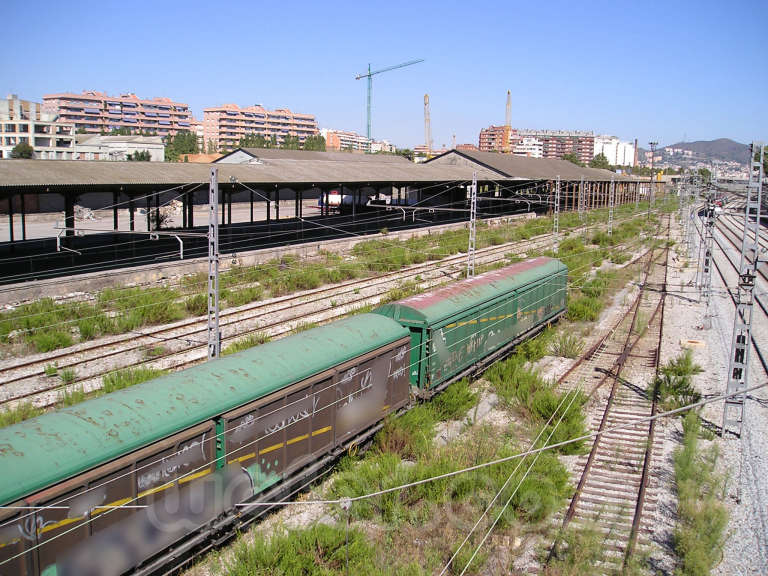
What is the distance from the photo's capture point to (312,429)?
11.2 m

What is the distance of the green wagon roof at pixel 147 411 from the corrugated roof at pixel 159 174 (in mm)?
12716

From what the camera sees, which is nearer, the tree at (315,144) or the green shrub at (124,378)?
the green shrub at (124,378)

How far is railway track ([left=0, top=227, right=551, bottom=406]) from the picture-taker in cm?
1684

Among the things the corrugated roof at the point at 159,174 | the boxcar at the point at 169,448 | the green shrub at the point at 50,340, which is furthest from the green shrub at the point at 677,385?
the green shrub at the point at 50,340

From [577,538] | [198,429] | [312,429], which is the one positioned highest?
[198,429]

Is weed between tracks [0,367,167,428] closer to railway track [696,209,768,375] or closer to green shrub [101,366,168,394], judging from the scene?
green shrub [101,366,168,394]

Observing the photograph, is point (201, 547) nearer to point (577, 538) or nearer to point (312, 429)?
point (312, 429)

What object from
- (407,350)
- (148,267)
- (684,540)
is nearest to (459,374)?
(407,350)

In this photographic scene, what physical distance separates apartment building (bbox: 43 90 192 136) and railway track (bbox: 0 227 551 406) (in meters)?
159

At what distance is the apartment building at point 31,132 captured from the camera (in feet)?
318

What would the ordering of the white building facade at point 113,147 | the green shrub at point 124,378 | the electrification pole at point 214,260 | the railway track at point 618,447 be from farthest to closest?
the white building facade at point 113,147, the green shrub at point 124,378, the electrification pole at point 214,260, the railway track at point 618,447

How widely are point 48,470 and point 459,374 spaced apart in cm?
1074

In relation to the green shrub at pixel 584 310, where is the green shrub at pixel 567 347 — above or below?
below

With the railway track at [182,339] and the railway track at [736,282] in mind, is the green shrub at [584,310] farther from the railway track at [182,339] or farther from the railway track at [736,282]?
the railway track at [182,339]
